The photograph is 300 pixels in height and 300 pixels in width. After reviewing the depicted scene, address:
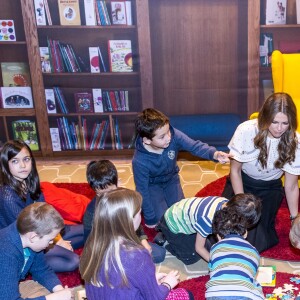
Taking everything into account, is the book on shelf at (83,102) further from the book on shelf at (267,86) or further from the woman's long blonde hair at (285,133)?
the woman's long blonde hair at (285,133)

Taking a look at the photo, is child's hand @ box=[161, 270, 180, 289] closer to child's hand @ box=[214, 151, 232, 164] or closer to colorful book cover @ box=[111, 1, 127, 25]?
child's hand @ box=[214, 151, 232, 164]

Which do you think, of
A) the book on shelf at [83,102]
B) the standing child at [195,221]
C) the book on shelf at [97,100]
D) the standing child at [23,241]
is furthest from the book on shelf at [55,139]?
the standing child at [23,241]

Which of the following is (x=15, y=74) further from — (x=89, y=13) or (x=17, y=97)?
(x=89, y=13)

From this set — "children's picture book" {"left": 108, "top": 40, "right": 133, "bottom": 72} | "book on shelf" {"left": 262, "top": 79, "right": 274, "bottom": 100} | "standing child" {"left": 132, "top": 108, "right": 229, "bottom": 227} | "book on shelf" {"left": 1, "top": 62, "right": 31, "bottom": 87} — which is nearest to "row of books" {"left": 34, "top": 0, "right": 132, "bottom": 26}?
"children's picture book" {"left": 108, "top": 40, "right": 133, "bottom": 72}

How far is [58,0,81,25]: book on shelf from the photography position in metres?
3.70

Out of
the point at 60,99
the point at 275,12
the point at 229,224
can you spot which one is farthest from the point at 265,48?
the point at 229,224

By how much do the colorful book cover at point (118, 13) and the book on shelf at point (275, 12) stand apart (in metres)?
1.06

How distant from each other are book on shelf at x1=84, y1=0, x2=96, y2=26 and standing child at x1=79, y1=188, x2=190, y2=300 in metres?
2.29

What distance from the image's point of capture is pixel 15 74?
12.8ft

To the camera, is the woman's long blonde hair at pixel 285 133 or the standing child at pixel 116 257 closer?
the standing child at pixel 116 257

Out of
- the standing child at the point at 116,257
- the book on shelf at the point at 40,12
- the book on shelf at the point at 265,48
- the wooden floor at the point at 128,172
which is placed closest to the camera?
the standing child at the point at 116,257

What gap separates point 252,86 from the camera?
388 cm

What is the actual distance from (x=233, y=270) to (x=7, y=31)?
2.74 meters

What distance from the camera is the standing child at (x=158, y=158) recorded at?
2.58 meters
